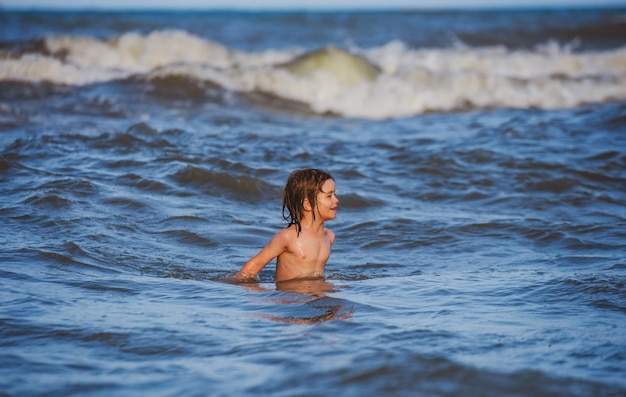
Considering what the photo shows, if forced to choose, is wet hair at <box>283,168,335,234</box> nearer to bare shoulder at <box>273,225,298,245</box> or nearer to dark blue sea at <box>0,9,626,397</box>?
bare shoulder at <box>273,225,298,245</box>

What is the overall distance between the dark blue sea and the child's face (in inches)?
19.7

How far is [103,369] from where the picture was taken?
373cm

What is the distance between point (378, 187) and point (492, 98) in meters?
7.36

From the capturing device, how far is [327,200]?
5738 millimetres

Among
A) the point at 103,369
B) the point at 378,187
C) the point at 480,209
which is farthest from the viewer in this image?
the point at 378,187

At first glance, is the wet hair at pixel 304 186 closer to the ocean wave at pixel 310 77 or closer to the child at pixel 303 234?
the child at pixel 303 234

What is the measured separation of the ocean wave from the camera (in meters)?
14.9

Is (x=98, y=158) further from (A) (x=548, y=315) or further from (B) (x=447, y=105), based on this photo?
(B) (x=447, y=105)

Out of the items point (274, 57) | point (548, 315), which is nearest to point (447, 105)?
point (274, 57)

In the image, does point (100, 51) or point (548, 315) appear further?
point (100, 51)

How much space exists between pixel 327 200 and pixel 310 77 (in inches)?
415

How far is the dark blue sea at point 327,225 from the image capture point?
150 inches

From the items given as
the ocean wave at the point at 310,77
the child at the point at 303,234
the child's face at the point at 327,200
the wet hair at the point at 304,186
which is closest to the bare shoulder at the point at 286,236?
the child at the point at 303,234

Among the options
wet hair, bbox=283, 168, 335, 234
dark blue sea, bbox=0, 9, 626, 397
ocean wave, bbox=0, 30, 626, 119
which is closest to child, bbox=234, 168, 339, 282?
wet hair, bbox=283, 168, 335, 234
